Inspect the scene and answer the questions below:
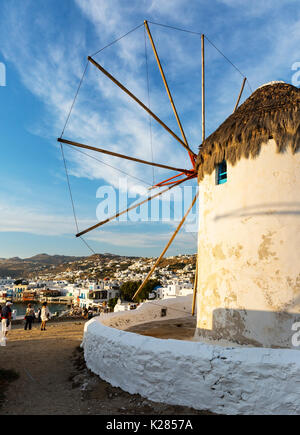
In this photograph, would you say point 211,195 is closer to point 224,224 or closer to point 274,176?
point 224,224

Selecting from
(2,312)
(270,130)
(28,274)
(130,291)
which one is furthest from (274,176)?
(28,274)

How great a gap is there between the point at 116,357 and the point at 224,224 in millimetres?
3622

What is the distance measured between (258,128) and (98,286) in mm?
66066

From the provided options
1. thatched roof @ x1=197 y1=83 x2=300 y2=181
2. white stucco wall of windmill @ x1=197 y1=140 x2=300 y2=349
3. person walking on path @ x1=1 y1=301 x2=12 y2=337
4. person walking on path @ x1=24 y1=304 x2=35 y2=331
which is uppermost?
thatched roof @ x1=197 y1=83 x2=300 y2=181

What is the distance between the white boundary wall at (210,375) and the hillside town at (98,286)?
35.1 ft

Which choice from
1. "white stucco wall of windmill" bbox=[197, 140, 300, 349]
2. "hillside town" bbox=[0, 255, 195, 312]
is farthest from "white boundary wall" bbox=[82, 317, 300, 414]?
"hillside town" bbox=[0, 255, 195, 312]

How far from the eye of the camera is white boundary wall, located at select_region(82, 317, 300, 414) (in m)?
4.00

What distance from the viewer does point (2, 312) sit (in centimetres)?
914

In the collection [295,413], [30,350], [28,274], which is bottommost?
[28,274]

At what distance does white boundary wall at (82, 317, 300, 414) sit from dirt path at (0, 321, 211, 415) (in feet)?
0.69

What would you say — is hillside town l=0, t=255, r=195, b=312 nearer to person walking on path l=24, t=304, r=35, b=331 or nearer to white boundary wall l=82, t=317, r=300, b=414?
person walking on path l=24, t=304, r=35, b=331

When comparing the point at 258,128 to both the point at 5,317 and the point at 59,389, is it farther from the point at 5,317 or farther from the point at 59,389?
the point at 5,317

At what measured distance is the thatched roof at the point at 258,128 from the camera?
600 centimetres

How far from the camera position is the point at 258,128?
6285mm
